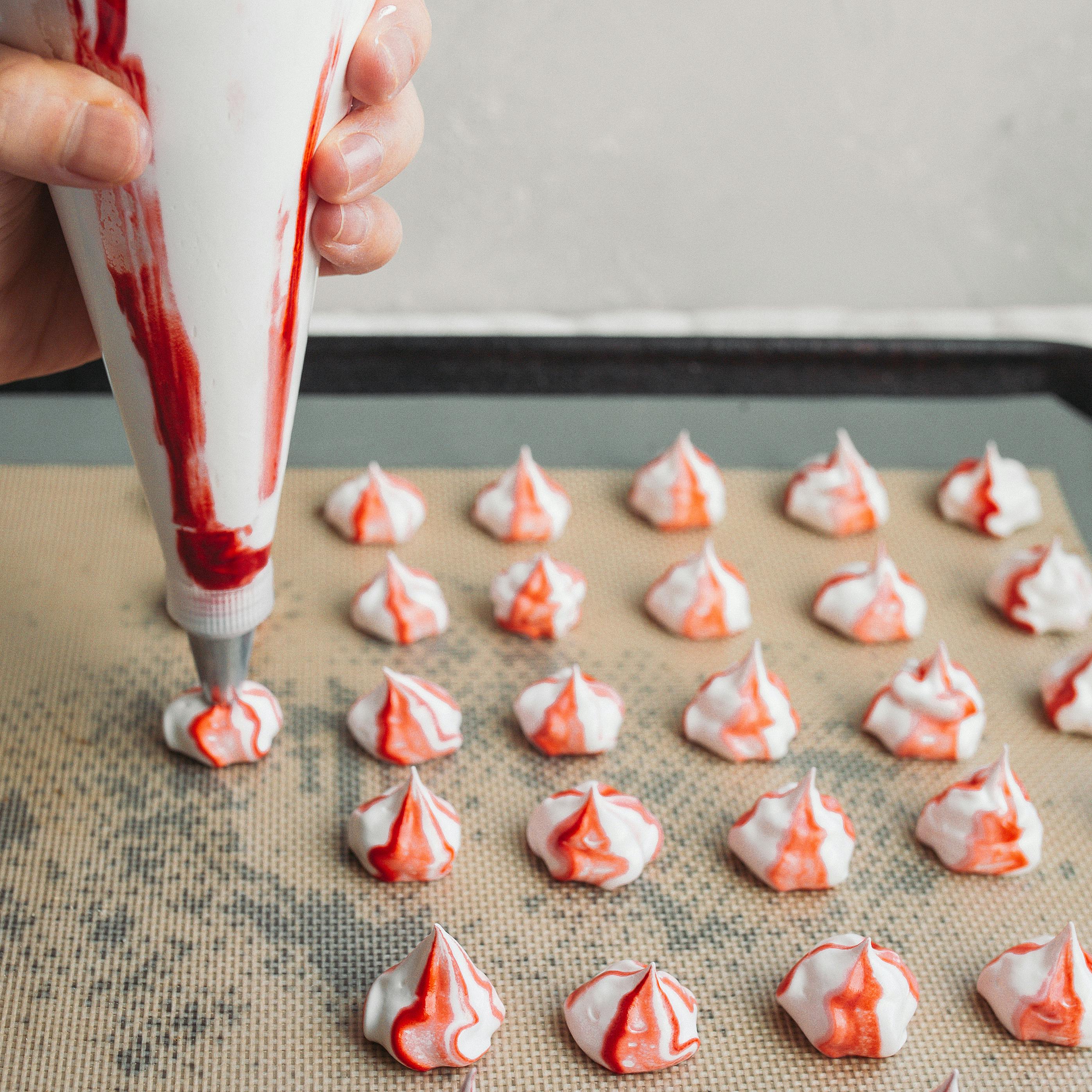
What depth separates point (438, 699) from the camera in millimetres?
1009

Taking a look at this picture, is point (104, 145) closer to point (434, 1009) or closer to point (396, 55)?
point (396, 55)

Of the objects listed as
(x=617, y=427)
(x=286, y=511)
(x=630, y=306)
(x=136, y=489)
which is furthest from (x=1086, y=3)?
(x=136, y=489)

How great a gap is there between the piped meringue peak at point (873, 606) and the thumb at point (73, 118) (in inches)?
29.3

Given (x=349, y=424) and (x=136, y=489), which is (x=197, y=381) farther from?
(x=349, y=424)

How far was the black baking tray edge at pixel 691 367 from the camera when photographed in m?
1.36

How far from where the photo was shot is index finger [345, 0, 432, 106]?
675 mm

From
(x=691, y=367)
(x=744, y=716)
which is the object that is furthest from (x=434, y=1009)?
(x=691, y=367)

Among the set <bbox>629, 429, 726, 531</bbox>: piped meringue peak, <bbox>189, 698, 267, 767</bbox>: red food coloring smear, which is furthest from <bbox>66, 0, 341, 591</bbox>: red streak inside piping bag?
<bbox>629, 429, 726, 531</bbox>: piped meringue peak

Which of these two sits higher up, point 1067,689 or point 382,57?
point 382,57

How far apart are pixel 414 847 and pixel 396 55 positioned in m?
0.52

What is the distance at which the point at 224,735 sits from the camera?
97cm

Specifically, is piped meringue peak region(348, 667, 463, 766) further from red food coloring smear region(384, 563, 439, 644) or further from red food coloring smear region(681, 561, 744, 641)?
red food coloring smear region(681, 561, 744, 641)

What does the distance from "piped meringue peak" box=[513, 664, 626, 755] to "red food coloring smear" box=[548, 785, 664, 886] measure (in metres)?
0.09

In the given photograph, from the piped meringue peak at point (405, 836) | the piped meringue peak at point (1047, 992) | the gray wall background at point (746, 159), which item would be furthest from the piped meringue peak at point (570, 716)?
the gray wall background at point (746, 159)
